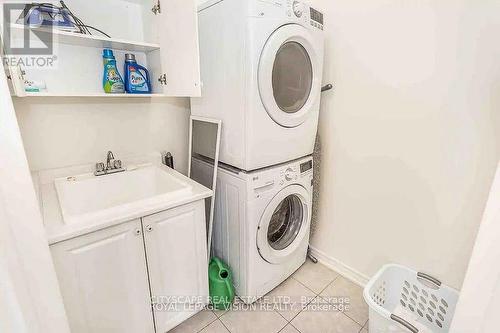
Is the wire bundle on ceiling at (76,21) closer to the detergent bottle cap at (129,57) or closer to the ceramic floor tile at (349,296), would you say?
the detergent bottle cap at (129,57)

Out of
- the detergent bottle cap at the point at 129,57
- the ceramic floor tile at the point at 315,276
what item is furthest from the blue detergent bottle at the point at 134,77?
the ceramic floor tile at the point at 315,276

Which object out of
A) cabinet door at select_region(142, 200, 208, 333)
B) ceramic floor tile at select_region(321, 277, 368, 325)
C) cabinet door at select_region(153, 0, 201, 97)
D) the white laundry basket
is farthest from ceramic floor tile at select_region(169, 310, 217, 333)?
cabinet door at select_region(153, 0, 201, 97)

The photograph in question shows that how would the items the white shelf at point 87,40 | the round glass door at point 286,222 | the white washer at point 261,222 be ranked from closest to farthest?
the white shelf at point 87,40 → the white washer at point 261,222 → the round glass door at point 286,222

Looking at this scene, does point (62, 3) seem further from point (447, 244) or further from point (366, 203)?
point (447, 244)

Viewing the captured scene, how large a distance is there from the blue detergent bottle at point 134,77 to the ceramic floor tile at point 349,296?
1.89 meters

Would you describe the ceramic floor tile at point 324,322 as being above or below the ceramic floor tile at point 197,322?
above

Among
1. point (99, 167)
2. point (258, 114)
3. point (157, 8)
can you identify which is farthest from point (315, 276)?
point (157, 8)

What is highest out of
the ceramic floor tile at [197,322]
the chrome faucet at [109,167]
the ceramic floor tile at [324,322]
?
the chrome faucet at [109,167]

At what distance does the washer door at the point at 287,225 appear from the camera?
1724 mm

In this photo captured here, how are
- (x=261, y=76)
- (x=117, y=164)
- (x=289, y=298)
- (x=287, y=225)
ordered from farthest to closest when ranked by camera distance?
(x=287, y=225) < (x=289, y=298) < (x=117, y=164) < (x=261, y=76)

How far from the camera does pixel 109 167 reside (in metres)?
1.62

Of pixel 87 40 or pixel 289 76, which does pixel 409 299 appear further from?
pixel 87 40

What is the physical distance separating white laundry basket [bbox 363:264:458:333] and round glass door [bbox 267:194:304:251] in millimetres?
624

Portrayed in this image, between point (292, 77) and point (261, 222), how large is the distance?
2.99 feet
